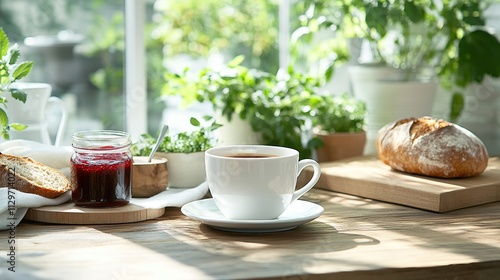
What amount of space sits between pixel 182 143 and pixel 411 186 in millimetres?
457

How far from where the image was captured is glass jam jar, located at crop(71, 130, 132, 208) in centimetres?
135

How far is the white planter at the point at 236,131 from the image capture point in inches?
74.4

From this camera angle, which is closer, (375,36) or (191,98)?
(191,98)

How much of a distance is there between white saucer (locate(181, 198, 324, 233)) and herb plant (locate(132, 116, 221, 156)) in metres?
0.22

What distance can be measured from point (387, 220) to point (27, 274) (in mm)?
627

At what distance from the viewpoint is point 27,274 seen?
1.03 meters

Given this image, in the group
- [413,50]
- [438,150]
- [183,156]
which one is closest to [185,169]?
[183,156]

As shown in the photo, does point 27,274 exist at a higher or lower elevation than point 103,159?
lower

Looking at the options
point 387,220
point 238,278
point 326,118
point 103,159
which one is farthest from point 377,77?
point 238,278

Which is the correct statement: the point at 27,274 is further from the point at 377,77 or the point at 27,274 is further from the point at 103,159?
the point at 377,77

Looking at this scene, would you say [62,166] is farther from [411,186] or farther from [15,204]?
[411,186]

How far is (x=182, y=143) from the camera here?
1.58 metres

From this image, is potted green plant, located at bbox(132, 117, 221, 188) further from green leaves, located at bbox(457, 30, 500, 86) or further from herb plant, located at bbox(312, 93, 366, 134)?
green leaves, located at bbox(457, 30, 500, 86)

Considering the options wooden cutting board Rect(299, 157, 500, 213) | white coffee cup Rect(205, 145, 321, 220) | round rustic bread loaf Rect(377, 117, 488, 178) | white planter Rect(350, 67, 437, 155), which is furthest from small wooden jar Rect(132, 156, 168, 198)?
white planter Rect(350, 67, 437, 155)
